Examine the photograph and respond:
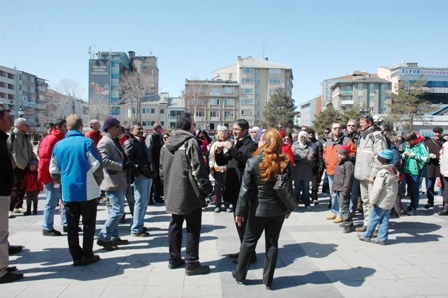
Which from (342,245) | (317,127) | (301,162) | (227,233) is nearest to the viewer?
(342,245)

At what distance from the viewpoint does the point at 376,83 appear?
3506 inches

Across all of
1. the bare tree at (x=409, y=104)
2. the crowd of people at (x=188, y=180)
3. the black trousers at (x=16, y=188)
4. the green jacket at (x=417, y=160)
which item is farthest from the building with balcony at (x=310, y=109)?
the black trousers at (x=16, y=188)

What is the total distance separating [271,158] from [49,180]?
482cm

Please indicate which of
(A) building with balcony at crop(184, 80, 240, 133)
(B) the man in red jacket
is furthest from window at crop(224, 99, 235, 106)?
(B) the man in red jacket

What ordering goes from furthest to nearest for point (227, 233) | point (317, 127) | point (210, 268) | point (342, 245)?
point (317, 127), point (227, 233), point (342, 245), point (210, 268)

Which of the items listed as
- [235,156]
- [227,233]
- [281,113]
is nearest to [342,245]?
[227,233]

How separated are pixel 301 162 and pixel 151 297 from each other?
608 centimetres

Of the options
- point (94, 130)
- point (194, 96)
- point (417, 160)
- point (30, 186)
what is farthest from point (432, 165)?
point (194, 96)

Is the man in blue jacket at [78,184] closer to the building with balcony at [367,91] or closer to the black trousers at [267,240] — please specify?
the black trousers at [267,240]

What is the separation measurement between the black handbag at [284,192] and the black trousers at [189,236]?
1.22 m

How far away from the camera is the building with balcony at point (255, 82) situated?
90.1 meters

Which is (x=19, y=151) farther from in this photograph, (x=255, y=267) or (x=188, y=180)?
(x=255, y=267)

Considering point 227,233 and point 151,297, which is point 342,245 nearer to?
point 227,233

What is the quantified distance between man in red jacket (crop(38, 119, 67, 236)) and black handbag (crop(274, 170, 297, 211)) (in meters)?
4.19
